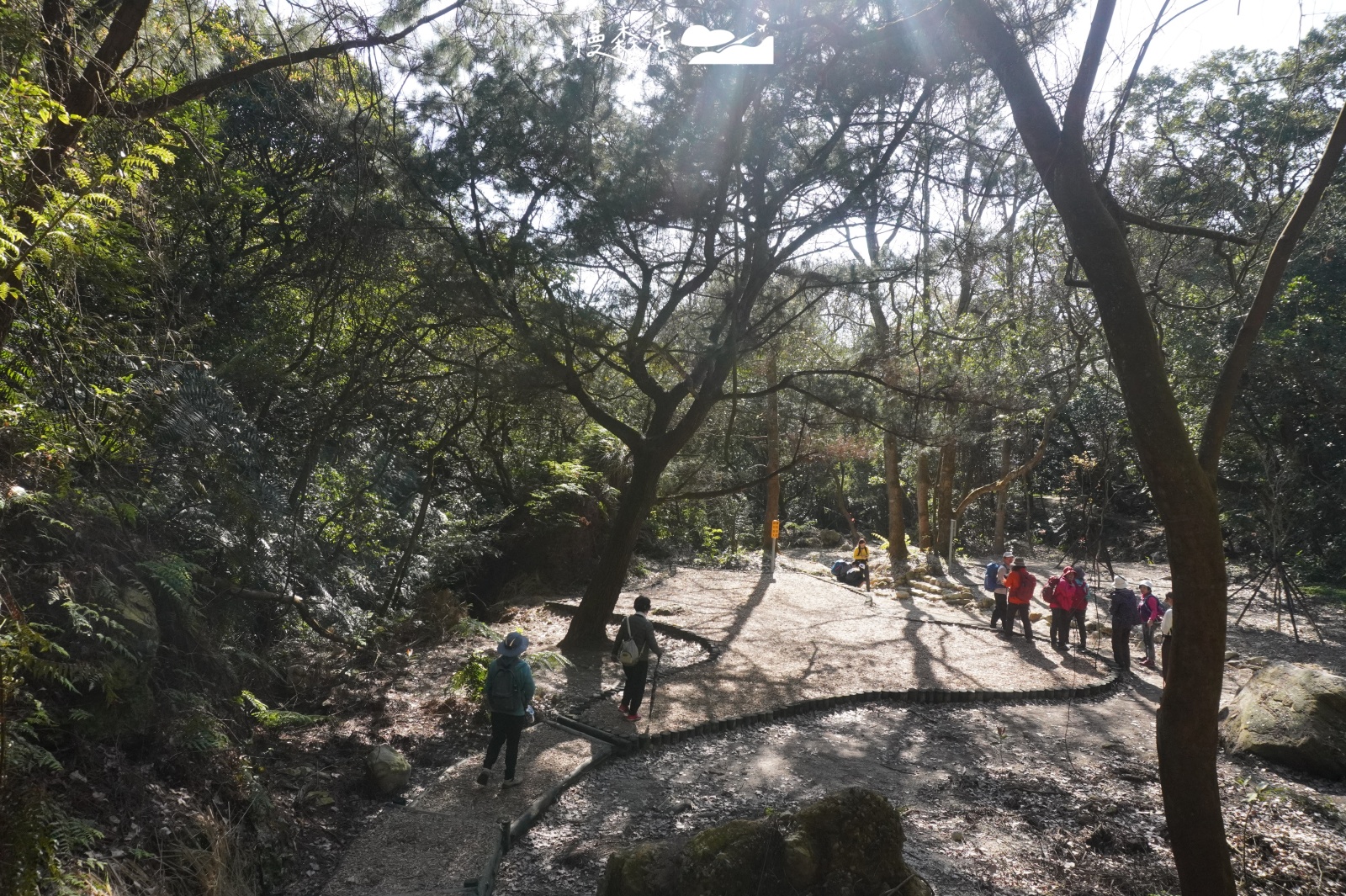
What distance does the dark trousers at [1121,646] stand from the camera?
13406 millimetres

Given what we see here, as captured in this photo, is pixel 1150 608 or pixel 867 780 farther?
pixel 1150 608

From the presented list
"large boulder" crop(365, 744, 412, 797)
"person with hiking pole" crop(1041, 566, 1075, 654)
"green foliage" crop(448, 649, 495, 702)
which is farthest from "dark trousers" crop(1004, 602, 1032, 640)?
"large boulder" crop(365, 744, 412, 797)

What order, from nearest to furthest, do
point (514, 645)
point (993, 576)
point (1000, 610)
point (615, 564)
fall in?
1. point (514, 645)
2. point (615, 564)
3. point (1000, 610)
4. point (993, 576)

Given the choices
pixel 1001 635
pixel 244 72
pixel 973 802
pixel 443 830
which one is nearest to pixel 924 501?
pixel 1001 635

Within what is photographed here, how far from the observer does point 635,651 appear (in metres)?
8.80

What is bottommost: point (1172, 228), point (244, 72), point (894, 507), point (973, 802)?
point (973, 802)

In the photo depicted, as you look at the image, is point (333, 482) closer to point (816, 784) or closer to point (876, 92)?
point (816, 784)

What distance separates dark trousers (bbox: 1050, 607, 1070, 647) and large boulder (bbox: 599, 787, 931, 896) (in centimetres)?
1177

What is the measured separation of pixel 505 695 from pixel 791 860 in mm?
3350

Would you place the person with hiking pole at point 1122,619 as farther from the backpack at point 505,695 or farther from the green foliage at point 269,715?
the green foliage at point 269,715

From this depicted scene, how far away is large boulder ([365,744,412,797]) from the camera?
6.92 metres

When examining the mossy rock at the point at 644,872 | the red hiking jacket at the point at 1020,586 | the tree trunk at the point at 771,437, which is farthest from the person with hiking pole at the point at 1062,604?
the mossy rock at the point at 644,872

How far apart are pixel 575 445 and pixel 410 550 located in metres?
8.33

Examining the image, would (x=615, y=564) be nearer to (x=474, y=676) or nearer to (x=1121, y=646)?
(x=474, y=676)
